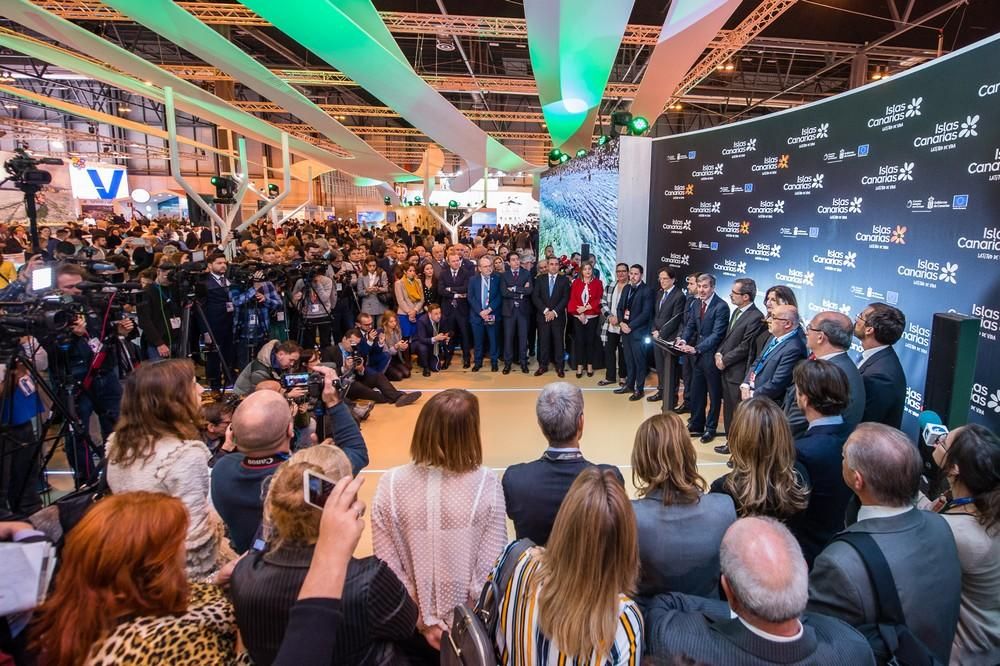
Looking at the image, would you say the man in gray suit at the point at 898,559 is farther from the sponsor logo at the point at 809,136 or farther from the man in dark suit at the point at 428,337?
the man in dark suit at the point at 428,337

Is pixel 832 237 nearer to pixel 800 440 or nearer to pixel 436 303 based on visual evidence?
pixel 800 440

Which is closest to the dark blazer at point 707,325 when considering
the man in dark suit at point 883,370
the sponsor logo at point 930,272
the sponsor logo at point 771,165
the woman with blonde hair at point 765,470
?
the sponsor logo at point 930,272

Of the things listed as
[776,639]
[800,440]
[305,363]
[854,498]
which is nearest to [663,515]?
[776,639]

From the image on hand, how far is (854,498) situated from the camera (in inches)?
107

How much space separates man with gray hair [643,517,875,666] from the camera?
1100 mm

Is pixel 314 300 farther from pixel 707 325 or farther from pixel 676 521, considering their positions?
pixel 676 521

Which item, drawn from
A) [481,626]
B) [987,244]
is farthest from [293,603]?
[987,244]

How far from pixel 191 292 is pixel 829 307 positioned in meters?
5.24

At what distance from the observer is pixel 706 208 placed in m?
6.07

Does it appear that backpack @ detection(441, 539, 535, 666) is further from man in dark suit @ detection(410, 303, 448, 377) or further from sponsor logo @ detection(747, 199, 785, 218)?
man in dark suit @ detection(410, 303, 448, 377)

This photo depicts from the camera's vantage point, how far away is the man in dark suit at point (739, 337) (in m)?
4.09

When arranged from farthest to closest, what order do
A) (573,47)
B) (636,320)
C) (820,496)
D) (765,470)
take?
(573,47) < (636,320) < (820,496) < (765,470)

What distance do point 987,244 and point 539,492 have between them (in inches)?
113

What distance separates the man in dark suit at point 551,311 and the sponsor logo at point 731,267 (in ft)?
5.43
